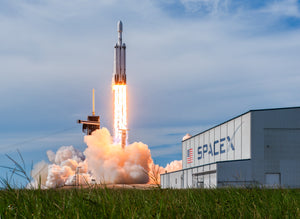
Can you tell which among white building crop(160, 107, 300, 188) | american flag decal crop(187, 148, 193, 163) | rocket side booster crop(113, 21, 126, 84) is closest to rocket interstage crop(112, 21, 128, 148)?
rocket side booster crop(113, 21, 126, 84)

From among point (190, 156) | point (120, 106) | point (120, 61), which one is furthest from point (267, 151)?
point (120, 61)

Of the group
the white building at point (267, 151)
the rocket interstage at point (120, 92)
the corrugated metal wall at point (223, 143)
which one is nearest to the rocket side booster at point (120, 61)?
the rocket interstage at point (120, 92)

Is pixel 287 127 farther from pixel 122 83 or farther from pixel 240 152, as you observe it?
pixel 122 83

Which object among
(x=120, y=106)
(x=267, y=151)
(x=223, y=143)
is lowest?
(x=267, y=151)

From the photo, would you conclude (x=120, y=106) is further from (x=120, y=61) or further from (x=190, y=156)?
(x=190, y=156)

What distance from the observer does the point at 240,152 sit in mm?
46531

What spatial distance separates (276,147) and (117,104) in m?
34.8

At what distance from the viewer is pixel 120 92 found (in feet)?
240

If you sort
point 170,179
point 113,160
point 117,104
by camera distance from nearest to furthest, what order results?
point 170,179, point 117,104, point 113,160

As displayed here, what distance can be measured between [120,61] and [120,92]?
7994mm

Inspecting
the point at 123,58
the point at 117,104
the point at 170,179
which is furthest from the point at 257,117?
the point at 123,58

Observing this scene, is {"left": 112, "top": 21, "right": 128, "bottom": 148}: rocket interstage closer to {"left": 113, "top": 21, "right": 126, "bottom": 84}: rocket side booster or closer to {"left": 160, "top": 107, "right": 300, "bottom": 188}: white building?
{"left": 113, "top": 21, "right": 126, "bottom": 84}: rocket side booster

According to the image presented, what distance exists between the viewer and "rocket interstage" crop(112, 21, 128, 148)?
235 feet

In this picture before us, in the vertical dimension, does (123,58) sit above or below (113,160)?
above
